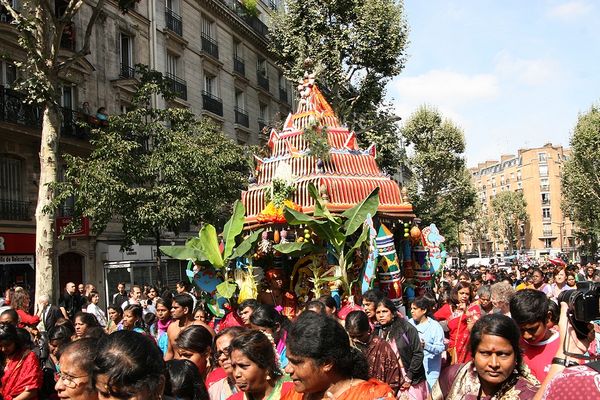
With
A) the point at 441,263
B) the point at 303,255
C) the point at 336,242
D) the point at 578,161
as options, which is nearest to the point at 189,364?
the point at 336,242

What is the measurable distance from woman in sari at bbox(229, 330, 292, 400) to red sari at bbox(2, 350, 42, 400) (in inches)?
84.0

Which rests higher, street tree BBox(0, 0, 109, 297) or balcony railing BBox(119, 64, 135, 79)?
balcony railing BBox(119, 64, 135, 79)

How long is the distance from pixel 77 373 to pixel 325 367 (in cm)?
121

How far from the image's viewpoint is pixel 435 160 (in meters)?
35.6

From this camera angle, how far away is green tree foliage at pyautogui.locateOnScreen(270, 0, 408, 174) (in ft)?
81.5

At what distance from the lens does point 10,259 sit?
58.8ft

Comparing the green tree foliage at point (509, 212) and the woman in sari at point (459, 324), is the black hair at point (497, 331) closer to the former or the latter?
the woman in sari at point (459, 324)

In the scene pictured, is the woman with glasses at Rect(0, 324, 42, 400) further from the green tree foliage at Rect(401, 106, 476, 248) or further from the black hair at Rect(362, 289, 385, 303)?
the green tree foliage at Rect(401, 106, 476, 248)

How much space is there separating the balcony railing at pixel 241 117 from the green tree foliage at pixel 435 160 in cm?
964

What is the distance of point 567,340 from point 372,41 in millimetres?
23213

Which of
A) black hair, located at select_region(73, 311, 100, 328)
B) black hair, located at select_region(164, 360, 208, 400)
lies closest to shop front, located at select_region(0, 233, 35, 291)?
black hair, located at select_region(73, 311, 100, 328)

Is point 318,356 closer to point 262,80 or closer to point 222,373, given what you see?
point 222,373

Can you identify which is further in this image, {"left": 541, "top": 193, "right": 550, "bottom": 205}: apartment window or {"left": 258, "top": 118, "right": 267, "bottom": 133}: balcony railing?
{"left": 541, "top": 193, "right": 550, "bottom": 205}: apartment window

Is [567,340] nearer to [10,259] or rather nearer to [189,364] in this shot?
[189,364]
